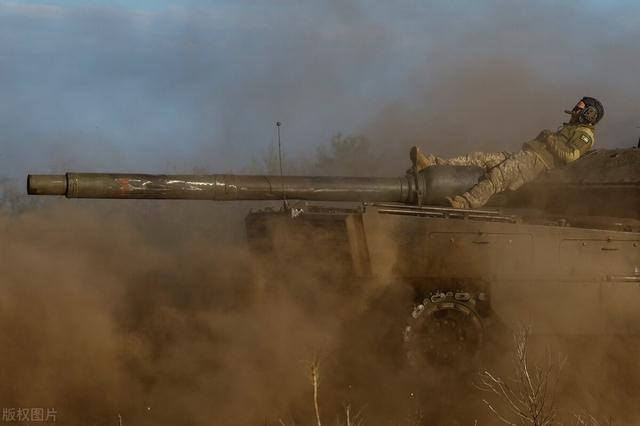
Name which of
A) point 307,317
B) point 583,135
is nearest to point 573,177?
point 583,135

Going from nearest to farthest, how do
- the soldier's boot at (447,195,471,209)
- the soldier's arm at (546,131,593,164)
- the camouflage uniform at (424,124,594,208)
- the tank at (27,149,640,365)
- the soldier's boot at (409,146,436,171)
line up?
the tank at (27,149,640,365) < the soldier's boot at (447,195,471,209) < the camouflage uniform at (424,124,594,208) < the soldier's boot at (409,146,436,171) < the soldier's arm at (546,131,593,164)

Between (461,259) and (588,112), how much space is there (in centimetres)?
267

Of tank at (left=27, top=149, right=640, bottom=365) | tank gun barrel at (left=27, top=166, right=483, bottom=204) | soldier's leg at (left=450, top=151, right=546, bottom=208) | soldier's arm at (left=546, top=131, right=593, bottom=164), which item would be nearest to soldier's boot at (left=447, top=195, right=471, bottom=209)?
soldier's leg at (left=450, top=151, right=546, bottom=208)

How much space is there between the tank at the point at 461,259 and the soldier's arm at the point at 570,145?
1.20 metres

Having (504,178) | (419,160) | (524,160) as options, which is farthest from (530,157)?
(419,160)

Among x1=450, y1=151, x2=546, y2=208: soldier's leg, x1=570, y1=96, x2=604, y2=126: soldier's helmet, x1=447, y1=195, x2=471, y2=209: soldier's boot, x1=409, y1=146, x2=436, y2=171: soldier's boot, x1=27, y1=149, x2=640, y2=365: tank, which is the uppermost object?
x1=570, y1=96, x2=604, y2=126: soldier's helmet

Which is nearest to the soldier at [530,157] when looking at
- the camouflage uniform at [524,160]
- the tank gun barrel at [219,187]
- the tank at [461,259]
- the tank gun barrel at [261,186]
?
the camouflage uniform at [524,160]

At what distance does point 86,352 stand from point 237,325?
1.56 meters

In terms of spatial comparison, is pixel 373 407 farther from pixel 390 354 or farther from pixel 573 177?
pixel 573 177

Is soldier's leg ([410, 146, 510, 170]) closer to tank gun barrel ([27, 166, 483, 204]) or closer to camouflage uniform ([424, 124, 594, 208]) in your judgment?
camouflage uniform ([424, 124, 594, 208])

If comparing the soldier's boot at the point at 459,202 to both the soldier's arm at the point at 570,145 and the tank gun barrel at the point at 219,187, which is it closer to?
the tank gun barrel at the point at 219,187

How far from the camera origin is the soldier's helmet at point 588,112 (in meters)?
11.5

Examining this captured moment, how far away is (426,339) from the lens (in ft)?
33.7

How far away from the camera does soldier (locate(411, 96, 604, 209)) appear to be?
36.5 ft
